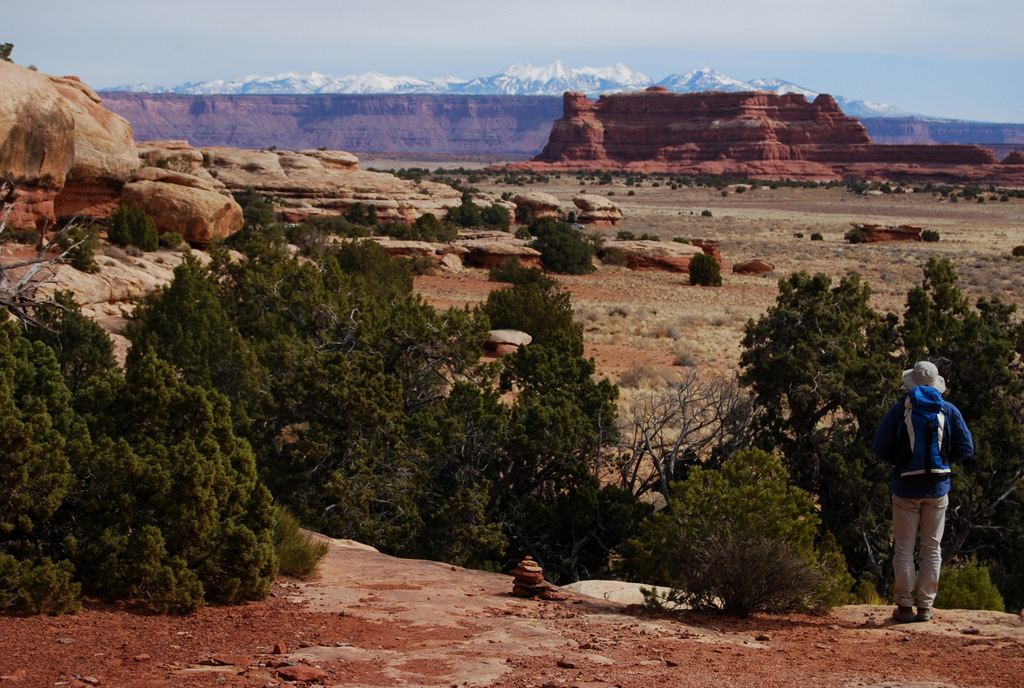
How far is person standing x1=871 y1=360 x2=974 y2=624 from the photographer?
17.9 feet

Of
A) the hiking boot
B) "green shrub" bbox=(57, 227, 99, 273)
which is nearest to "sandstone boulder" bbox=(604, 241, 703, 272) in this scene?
"green shrub" bbox=(57, 227, 99, 273)

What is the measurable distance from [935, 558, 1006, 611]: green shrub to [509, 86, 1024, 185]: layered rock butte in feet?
334

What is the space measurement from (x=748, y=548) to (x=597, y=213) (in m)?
41.3

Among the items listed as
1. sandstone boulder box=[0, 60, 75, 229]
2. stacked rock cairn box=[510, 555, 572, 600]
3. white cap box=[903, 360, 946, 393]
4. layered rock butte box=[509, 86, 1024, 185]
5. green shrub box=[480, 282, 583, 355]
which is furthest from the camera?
layered rock butte box=[509, 86, 1024, 185]

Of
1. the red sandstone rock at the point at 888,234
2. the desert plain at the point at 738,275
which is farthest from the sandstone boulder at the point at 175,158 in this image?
the red sandstone rock at the point at 888,234

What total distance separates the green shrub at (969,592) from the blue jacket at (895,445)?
4.31 ft

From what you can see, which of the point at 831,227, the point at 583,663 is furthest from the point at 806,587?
the point at 831,227

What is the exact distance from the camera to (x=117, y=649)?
435 cm

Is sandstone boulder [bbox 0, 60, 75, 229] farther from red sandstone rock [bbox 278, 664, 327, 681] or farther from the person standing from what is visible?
the person standing

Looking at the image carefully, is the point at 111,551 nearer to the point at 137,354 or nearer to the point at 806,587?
the point at 806,587

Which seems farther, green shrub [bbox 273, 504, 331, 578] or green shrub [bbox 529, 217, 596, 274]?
green shrub [bbox 529, 217, 596, 274]

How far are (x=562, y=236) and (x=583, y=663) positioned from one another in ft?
87.9

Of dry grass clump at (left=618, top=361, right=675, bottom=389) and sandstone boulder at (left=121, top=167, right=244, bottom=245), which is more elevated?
sandstone boulder at (left=121, top=167, right=244, bottom=245)

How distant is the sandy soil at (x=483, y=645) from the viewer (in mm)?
4066
